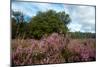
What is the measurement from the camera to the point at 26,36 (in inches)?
101

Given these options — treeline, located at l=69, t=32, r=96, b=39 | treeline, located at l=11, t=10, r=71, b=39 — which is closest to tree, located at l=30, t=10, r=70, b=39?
treeline, located at l=11, t=10, r=71, b=39

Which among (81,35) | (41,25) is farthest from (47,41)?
(81,35)

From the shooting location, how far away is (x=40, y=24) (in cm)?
263

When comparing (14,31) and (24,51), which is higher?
(14,31)

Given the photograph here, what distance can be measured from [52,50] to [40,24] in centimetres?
42

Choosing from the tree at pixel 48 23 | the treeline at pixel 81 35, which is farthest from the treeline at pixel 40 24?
the treeline at pixel 81 35

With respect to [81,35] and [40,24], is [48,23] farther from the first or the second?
[81,35]

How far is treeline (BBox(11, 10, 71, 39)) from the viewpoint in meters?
2.53

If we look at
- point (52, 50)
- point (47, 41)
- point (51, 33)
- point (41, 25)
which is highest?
point (41, 25)

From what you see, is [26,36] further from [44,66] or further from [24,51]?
[44,66]

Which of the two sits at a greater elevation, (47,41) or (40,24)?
(40,24)

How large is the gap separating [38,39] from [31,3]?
52 centimetres
